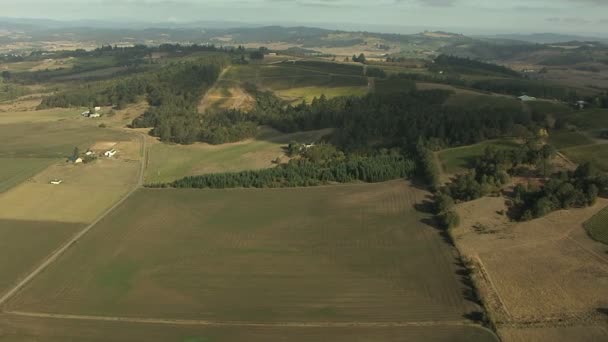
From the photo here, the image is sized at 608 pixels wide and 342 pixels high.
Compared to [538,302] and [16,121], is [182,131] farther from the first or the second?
[538,302]

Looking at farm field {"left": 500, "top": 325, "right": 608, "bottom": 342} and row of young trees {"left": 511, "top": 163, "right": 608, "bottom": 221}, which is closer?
farm field {"left": 500, "top": 325, "right": 608, "bottom": 342}

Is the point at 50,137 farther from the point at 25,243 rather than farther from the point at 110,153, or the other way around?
the point at 25,243

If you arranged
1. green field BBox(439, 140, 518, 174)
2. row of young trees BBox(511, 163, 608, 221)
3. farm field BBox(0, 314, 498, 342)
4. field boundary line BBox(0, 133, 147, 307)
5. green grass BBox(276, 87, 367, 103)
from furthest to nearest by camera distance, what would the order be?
green grass BBox(276, 87, 367, 103), green field BBox(439, 140, 518, 174), row of young trees BBox(511, 163, 608, 221), field boundary line BBox(0, 133, 147, 307), farm field BBox(0, 314, 498, 342)


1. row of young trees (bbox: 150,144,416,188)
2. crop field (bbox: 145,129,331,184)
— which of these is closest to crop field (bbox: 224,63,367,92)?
crop field (bbox: 145,129,331,184)

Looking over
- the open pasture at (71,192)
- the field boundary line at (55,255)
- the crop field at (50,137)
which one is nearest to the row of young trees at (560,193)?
the field boundary line at (55,255)

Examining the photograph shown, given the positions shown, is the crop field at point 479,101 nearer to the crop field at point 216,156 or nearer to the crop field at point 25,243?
the crop field at point 216,156

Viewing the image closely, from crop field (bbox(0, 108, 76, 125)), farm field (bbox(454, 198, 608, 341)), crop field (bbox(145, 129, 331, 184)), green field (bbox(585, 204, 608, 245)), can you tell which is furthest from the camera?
crop field (bbox(0, 108, 76, 125))

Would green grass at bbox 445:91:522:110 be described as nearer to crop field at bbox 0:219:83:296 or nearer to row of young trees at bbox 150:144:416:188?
row of young trees at bbox 150:144:416:188

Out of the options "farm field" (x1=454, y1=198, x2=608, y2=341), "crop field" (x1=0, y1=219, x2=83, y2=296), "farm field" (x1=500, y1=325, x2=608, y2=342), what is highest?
"farm field" (x1=454, y1=198, x2=608, y2=341)
